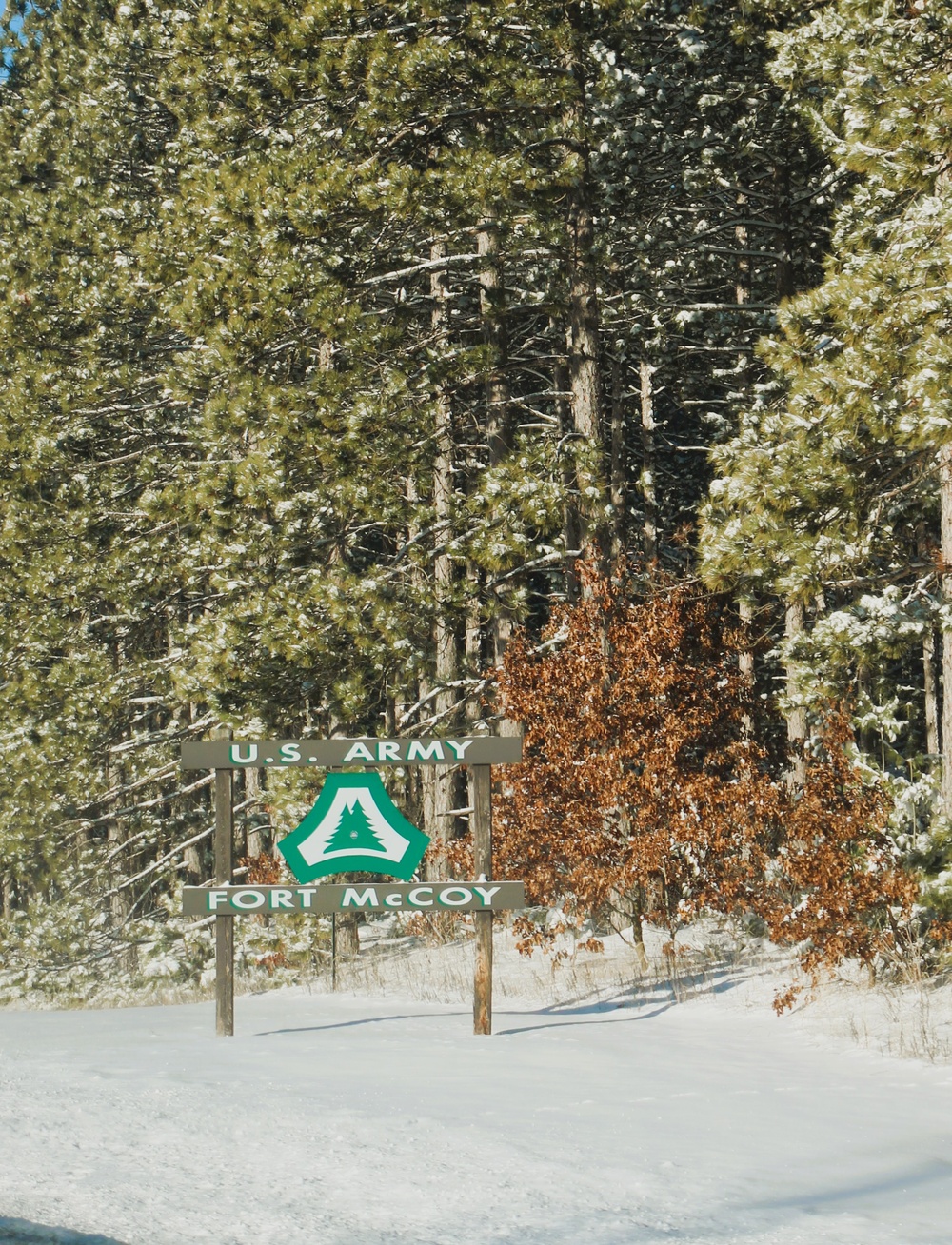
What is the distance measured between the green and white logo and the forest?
2.91m

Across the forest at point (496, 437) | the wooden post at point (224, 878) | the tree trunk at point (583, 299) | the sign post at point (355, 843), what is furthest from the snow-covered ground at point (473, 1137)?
the tree trunk at point (583, 299)

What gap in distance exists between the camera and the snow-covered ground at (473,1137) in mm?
4914

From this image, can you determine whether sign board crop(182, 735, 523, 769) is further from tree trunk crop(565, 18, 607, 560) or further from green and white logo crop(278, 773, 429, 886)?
tree trunk crop(565, 18, 607, 560)

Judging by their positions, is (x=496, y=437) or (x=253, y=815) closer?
(x=496, y=437)

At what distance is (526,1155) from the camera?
584cm

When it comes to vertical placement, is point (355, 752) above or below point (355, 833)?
above

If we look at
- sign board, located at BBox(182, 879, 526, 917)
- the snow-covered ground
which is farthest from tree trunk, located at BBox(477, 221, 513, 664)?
the snow-covered ground

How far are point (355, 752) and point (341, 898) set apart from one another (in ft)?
3.29

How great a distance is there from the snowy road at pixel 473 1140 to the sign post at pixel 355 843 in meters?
0.83

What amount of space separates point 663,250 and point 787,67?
574 centimetres

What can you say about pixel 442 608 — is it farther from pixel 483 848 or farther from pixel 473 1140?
pixel 473 1140

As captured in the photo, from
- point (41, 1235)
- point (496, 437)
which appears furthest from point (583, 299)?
point (41, 1235)

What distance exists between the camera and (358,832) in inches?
407

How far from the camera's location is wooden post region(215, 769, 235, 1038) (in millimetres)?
10242
